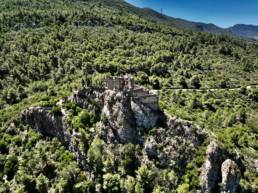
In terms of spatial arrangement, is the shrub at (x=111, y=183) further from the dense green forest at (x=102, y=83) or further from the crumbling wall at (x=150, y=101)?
the crumbling wall at (x=150, y=101)

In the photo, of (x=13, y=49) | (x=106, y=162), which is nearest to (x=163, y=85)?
(x=106, y=162)

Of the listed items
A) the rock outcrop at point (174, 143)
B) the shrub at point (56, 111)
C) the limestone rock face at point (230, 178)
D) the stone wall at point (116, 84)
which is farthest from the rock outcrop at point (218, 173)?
the shrub at point (56, 111)

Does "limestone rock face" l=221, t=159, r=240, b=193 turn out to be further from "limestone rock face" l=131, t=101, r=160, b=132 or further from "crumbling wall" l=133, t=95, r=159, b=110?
"crumbling wall" l=133, t=95, r=159, b=110

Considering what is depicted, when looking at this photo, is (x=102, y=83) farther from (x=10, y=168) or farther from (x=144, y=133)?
(x=10, y=168)

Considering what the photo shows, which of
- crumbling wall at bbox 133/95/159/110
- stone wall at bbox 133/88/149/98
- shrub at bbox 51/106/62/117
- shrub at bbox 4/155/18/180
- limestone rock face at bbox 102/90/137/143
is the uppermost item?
stone wall at bbox 133/88/149/98

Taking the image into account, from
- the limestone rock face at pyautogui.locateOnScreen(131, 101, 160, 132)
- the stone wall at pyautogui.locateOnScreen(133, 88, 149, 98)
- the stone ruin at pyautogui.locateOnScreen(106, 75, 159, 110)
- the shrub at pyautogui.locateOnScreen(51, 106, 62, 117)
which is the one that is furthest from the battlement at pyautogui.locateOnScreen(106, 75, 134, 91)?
the shrub at pyautogui.locateOnScreen(51, 106, 62, 117)

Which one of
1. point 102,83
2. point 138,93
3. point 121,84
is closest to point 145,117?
point 138,93

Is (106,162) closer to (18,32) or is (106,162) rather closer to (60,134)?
(60,134)
